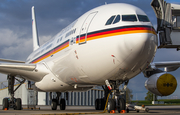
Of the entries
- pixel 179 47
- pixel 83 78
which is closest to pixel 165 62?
pixel 179 47

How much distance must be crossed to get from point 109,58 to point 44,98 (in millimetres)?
31084

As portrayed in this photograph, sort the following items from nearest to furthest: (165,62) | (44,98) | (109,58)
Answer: (109,58) < (165,62) < (44,98)

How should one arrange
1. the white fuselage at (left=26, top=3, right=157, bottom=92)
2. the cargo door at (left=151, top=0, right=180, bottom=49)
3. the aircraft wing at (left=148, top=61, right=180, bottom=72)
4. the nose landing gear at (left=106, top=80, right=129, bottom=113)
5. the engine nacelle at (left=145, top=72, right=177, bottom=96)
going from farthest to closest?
the aircraft wing at (left=148, top=61, right=180, bottom=72) → the engine nacelle at (left=145, top=72, right=177, bottom=96) → the cargo door at (left=151, top=0, right=180, bottom=49) → the nose landing gear at (left=106, top=80, right=129, bottom=113) → the white fuselage at (left=26, top=3, right=157, bottom=92)

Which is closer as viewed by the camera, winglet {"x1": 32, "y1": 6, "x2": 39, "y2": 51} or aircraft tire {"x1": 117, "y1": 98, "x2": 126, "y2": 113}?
aircraft tire {"x1": 117, "y1": 98, "x2": 126, "y2": 113}

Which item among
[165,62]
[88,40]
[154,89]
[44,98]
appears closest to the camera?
[88,40]

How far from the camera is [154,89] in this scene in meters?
14.0

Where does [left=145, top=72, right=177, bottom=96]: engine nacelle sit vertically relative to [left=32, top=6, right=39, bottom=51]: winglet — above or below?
below

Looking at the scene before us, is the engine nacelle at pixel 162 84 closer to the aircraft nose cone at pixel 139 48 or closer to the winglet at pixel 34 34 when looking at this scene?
the aircraft nose cone at pixel 139 48

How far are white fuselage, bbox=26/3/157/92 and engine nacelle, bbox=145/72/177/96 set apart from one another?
479 cm

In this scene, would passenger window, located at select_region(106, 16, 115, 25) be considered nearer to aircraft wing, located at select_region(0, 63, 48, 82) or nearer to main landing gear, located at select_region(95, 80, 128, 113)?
→ main landing gear, located at select_region(95, 80, 128, 113)

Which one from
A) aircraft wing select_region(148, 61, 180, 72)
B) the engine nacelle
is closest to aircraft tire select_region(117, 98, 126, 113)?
the engine nacelle

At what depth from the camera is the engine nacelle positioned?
13.3 metres

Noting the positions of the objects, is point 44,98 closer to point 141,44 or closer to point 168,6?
point 168,6

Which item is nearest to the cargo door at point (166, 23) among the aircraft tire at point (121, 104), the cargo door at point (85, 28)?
the cargo door at point (85, 28)
